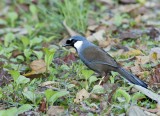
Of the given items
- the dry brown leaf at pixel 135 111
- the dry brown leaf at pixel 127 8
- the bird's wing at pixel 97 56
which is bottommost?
the dry brown leaf at pixel 127 8

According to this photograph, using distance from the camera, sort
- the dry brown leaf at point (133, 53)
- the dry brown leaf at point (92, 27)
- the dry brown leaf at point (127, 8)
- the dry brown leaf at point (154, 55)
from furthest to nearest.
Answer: the dry brown leaf at point (127, 8), the dry brown leaf at point (92, 27), the dry brown leaf at point (133, 53), the dry brown leaf at point (154, 55)

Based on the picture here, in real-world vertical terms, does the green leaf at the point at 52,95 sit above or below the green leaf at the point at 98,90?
above

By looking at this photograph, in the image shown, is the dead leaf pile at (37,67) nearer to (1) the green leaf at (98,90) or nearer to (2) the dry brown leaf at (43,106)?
(1) the green leaf at (98,90)

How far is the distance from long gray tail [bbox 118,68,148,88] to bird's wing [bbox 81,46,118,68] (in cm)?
9

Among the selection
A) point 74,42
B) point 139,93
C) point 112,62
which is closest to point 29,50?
point 74,42

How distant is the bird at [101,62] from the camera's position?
5090 millimetres

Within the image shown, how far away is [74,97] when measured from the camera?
4.83 meters

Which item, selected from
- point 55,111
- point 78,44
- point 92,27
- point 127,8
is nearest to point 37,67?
point 78,44

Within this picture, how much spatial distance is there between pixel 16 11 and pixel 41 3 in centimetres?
43

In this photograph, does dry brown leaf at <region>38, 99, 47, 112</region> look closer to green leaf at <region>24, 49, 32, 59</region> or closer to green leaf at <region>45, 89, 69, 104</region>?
green leaf at <region>45, 89, 69, 104</region>

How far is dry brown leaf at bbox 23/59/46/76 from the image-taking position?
18.2 feet

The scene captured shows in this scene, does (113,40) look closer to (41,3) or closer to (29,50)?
(29,50)

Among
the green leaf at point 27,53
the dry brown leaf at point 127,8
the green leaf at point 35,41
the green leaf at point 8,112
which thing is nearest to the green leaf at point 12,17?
the green leaf at point 35,41

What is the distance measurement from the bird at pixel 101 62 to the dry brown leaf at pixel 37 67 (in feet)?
1.39
